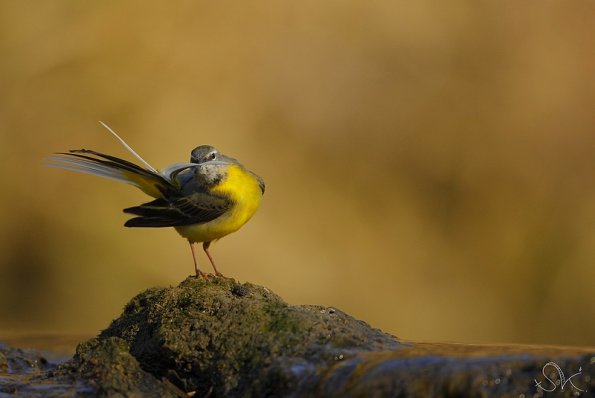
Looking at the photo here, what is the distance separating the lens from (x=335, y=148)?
41.9 ft

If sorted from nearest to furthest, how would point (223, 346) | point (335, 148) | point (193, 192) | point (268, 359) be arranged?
point (268, 359) → point (223, 346) → point (193, 192) → point (335, 148)

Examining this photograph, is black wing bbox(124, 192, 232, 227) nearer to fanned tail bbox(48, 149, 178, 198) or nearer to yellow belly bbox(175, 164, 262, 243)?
yellow belly bbox(175, 164, 262, 243)

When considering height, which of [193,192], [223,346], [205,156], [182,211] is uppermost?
[205,156]

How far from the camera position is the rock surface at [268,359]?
4551 millimetres

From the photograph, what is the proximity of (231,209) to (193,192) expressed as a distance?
0.29 meters

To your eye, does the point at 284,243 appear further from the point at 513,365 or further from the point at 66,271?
the point at 513,365

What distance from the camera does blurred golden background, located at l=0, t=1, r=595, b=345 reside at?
12.0 meters

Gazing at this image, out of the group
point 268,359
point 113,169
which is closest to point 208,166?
point 113,169

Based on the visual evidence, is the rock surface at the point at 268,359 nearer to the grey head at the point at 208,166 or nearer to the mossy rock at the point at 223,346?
the mossy rock at the point at 223,346

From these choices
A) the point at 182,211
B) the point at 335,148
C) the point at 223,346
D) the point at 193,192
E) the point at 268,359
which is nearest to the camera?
the point at 268,359

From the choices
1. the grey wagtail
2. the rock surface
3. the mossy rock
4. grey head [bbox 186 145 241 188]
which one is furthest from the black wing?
the mossy rock

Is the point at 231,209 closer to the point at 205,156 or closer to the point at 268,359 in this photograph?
the point at 205,156

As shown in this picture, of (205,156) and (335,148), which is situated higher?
(205,156)

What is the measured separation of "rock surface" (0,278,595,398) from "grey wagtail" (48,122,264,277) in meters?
0.96
